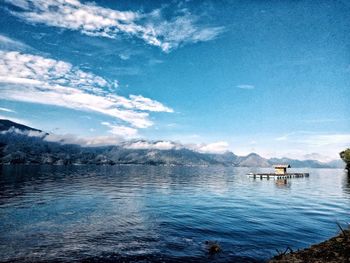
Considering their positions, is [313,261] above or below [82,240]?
above

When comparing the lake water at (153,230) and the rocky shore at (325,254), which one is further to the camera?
the lake water at (153,230)

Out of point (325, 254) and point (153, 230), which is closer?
point (325, 254)

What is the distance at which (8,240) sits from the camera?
2627 centimetres

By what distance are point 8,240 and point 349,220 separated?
45.7 meters

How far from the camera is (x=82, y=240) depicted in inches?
1053

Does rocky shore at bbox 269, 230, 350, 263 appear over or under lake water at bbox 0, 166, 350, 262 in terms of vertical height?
over

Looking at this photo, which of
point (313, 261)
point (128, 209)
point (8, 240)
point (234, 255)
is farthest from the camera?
point (128, 209)

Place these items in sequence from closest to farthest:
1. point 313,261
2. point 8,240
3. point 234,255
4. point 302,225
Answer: point 313,261 < point 234,255 < point 8,240 < point 302,225

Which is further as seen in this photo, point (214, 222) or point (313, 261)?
point (214, 222)

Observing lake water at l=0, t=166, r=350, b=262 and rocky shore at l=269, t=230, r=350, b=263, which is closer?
rocky shore at l=269, t=230, r=350, b=263

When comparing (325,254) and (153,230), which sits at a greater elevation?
(325,254)

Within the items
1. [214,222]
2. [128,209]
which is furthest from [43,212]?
[214,222]

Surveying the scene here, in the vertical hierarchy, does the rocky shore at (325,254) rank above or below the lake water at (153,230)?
above

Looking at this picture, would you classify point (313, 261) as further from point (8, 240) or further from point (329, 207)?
point (329, 207)
